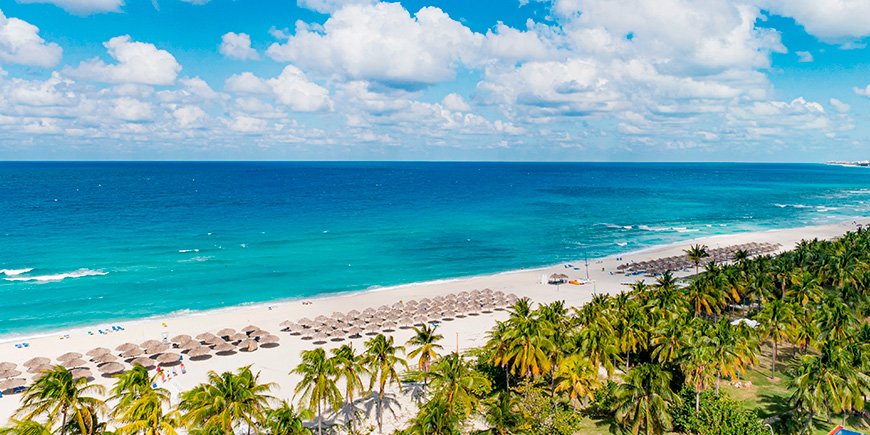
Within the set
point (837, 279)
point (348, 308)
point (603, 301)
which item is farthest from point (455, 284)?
point (837, 279)

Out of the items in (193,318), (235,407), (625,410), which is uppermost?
(235,407)

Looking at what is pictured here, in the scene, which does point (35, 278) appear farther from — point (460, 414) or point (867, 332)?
point (867, 332)

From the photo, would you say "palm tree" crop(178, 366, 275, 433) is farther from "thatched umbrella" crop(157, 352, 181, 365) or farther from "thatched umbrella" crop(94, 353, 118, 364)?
"thatched umbrella" crop(94, 353, 118, 364)

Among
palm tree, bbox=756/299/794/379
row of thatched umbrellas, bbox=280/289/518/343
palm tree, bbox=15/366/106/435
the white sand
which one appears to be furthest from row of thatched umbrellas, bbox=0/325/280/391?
palm tree, bbox=756/299/794/379

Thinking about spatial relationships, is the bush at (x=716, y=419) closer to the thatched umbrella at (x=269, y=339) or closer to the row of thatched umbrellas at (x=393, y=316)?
the row of thatched umbrellas at (x=393, y=316)

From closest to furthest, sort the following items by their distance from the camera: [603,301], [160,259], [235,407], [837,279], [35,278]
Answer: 1. [235,407]
2. [603,301]
3. [837,279]
4. [35,278]
5. [160,259]

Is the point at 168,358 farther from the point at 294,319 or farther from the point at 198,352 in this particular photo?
the point at 294,319
